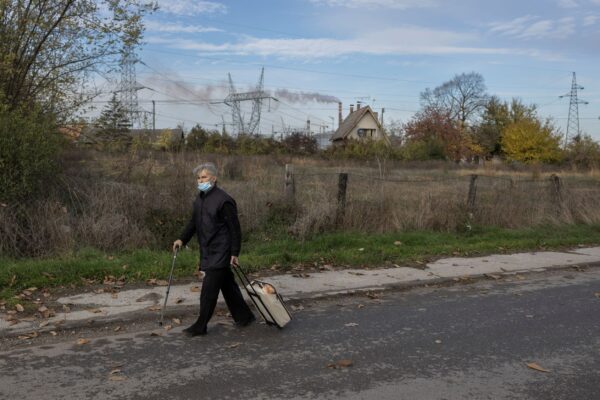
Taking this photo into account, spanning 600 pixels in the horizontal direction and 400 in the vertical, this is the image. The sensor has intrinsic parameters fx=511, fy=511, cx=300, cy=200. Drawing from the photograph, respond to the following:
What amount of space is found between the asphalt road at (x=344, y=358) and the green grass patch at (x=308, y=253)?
196 cm

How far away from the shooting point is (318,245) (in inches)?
396

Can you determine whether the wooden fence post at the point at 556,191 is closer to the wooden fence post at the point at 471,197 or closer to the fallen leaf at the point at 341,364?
the wooden fence post at the point at 471,197

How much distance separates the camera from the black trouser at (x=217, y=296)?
556 cm

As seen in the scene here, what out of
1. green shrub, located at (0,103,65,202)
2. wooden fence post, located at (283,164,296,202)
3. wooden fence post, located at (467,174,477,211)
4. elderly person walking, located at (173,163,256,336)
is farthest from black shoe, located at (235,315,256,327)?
wooden fence post, located at (467,174,477,211)

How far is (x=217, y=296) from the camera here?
5621 millimetres

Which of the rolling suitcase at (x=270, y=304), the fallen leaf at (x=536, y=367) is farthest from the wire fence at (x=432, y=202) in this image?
the fallen leaf at (x=536, y=367)

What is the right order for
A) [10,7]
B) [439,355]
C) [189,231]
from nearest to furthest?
[439,355] < [189,231] < [10,7]

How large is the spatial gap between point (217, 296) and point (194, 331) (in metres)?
0.44

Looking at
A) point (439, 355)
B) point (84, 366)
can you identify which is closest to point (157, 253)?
point (84, 366)

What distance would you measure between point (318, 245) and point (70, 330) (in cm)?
528

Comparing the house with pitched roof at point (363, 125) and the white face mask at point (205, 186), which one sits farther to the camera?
the house with pitched roof at point (363, 125)

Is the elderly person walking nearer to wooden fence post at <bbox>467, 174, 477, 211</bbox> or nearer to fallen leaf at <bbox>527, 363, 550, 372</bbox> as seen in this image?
fallen leaf at <bbox>527, 363, 550, 372</bbox>

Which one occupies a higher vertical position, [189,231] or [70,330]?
[189,231]

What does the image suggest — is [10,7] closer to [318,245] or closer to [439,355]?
[318,245]
